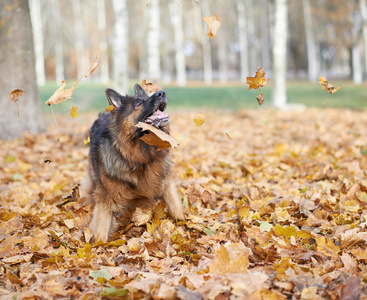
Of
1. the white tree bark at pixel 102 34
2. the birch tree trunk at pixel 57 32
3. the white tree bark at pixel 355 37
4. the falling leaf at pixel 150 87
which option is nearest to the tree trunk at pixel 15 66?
the falling leaf at pixel 150 87

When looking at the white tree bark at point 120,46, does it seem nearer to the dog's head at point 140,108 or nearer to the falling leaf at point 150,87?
the falling leaf at point 150,87

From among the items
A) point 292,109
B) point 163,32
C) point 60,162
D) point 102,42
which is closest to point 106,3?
point 102,42

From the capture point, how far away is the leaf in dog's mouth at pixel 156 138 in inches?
133

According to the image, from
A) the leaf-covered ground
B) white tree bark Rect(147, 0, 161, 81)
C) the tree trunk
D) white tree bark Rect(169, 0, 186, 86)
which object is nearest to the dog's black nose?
the leaf-covered ground

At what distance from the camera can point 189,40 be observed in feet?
159

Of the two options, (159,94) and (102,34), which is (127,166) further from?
(102,34)

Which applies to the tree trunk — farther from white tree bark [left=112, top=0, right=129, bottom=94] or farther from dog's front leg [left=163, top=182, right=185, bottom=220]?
white tree bark [left=112, top=0, right=129, bottom=94]

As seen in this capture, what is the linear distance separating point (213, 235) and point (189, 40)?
47.4 meters

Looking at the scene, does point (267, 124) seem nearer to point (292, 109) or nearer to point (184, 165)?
point (292, 109)

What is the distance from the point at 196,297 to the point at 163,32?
134ft

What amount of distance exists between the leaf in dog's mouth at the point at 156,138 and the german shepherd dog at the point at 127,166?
11 centimetres

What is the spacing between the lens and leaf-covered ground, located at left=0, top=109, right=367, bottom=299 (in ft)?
8.61

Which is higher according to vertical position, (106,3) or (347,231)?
(106,3)

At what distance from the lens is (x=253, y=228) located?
357 centimetres
